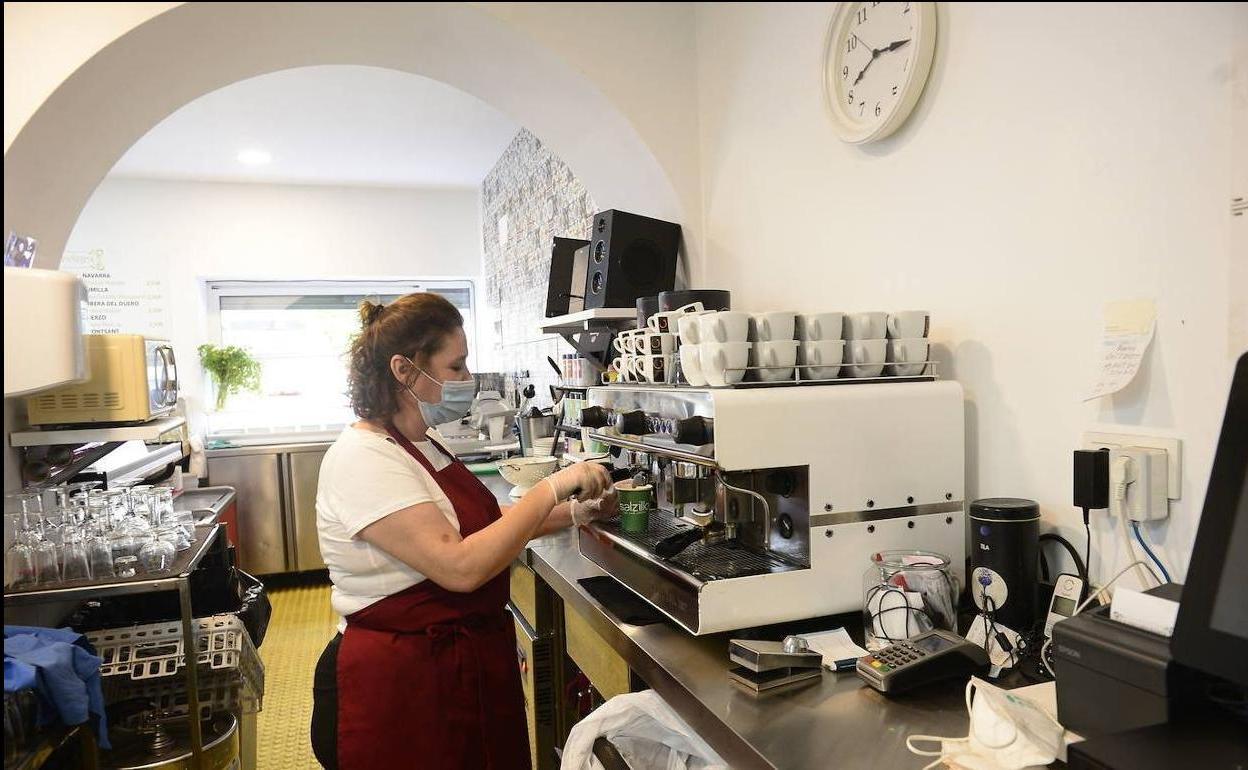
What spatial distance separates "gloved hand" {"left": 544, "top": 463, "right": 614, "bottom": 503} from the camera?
5.00ft

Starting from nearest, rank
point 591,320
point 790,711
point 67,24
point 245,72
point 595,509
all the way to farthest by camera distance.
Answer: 1. point 67,24
2. point 245,72
3. point 790,711
4. point 595,509
5. point 591,320

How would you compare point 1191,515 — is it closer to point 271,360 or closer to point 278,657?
point 278,657

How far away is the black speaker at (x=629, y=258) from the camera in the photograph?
235 centimetres

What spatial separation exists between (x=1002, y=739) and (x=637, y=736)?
2.09 feet

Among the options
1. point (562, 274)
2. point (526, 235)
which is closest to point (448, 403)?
point (562, 274)

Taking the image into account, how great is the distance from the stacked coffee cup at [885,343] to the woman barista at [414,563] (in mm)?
559

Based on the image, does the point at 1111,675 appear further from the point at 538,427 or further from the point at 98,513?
the point at 538,427

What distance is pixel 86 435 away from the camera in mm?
2039

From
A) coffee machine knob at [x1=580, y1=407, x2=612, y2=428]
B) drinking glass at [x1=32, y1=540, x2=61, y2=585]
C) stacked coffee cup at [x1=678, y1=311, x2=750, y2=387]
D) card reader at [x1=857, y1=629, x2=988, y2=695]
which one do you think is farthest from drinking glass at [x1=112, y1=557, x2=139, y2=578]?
card reader at [x1=857, y1=629, x2=988, y2=695]

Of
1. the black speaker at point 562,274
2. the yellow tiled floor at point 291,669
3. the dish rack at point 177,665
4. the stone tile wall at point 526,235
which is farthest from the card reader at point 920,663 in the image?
the stone tile wall at point 526,235

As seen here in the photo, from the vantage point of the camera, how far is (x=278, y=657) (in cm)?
361

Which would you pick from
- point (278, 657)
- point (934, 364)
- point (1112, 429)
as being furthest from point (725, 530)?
point (278, 657)

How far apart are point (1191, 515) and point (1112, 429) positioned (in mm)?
163

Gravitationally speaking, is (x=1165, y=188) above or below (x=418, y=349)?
above
